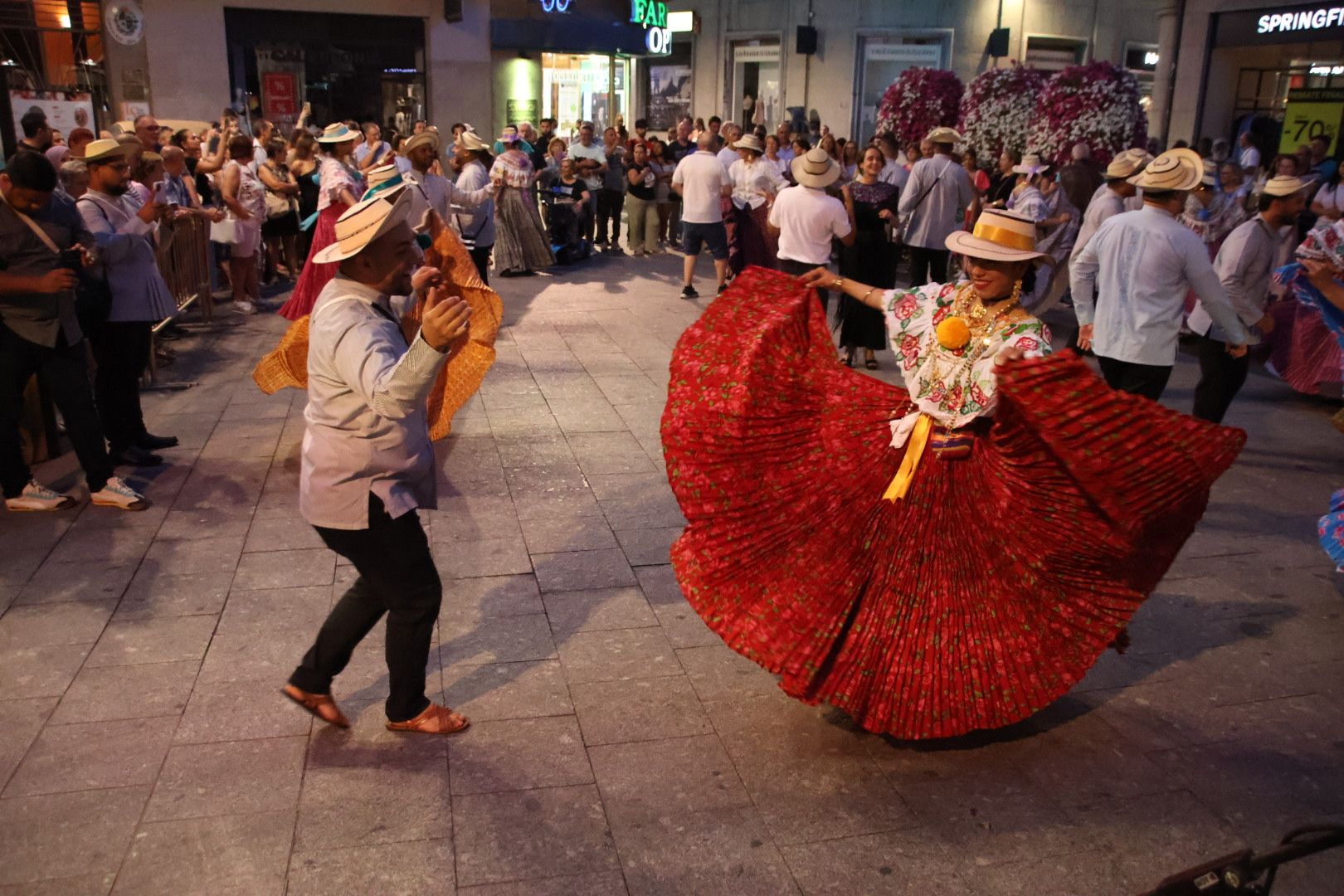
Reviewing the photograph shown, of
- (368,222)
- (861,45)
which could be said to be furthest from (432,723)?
(861,45)

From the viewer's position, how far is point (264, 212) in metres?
13.0

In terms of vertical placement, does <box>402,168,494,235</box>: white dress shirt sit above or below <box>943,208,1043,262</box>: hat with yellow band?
below

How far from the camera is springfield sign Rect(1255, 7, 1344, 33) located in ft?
60.9

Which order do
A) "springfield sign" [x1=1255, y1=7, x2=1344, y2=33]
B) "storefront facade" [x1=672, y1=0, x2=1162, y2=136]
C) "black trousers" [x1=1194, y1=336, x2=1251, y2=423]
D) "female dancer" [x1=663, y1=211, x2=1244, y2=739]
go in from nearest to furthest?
1. "female dancer" [x1=663, y1=211, x2=1244, y2=739]
2. "black trousers" [x1=1194, y1=336, x2=1251, y2=423]
3. "springfield sign" [x1=1255, y1=7, x2=1344, y2=33]
4. "storefront facade" [x1=672, y1=0, x2=1162, y2=136]

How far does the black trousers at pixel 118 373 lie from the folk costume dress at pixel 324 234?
3.62 ft

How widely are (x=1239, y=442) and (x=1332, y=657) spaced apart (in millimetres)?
2021

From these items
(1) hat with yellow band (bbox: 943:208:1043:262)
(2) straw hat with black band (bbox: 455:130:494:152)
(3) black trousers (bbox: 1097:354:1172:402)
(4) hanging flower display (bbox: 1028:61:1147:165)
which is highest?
(4) hanging flower display (bbox: 1028:61:1147:165)

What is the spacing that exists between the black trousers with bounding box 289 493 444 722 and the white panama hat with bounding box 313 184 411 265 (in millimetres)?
800

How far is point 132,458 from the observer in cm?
733

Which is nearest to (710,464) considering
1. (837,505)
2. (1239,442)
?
(837,505)

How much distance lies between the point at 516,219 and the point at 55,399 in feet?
30.1

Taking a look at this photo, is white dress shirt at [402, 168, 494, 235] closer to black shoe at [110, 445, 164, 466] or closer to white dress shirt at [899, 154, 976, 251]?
black shoe at [110, 445, 164, 466]

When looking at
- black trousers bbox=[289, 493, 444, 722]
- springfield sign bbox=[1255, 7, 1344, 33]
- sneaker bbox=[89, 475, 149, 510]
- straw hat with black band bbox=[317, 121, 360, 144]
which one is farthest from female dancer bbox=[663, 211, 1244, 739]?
springfield sign bbox=[1255, 7, 1344, 33]

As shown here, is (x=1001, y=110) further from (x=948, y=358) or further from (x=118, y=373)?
(x=948, y=358)
